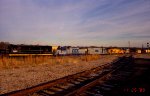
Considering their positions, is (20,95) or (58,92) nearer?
(20,95)

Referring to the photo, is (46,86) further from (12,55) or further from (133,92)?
(12,55)

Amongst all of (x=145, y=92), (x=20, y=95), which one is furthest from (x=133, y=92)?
(x=20, y=95)

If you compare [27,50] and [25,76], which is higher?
[27,50]

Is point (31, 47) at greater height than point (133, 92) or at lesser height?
greater

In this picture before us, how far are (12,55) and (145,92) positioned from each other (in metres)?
25.5

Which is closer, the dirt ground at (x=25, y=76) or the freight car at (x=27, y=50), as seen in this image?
the dirt ground at (x=25, y=76)

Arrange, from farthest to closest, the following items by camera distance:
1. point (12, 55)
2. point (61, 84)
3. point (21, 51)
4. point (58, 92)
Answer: point (21, 51) < point (12, 55) < point (61, 84) < point (58, 92)

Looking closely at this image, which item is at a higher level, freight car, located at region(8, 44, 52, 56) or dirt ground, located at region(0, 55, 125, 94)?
freight car, located at region(8, 44, 52, 56)

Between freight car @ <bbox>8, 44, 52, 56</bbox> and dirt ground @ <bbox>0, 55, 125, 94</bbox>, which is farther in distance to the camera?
freight car @ <bbox>8, 44, 52, 56</bbox>

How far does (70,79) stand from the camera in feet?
38.8

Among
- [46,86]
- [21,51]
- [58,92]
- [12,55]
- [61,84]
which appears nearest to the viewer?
[58,92]

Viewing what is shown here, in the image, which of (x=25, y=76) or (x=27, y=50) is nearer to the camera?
(x=25, y=76)

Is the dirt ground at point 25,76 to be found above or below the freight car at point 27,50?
below

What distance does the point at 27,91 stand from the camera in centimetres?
799
